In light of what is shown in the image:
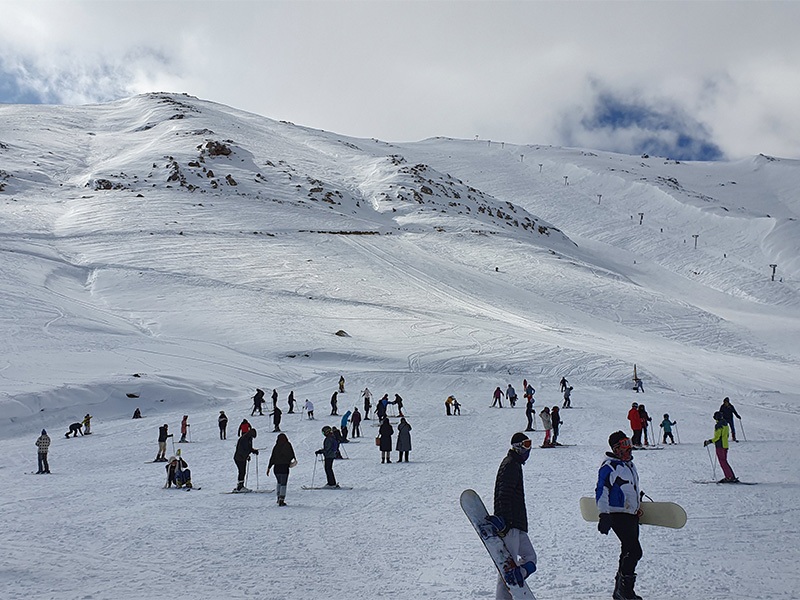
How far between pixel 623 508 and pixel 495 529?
1.30m

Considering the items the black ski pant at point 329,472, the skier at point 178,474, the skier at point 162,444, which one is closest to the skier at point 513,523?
the black ski pant at point 329,472

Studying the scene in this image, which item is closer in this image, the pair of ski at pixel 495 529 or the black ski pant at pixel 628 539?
the pair of ski at pixel 495 529

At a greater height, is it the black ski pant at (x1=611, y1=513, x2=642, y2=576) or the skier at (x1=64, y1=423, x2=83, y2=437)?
the black ski pant at (x1=611, y1=513, x2=642, y2=576)

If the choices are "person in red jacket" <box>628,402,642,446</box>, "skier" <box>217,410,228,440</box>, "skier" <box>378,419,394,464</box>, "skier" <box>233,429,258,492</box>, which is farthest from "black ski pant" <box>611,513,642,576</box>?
"skier" <box>217,410,228,440</box>

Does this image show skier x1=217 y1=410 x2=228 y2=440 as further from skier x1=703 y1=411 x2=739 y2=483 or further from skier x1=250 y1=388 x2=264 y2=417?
skier x1=703 y1=411 x2=739 y2=483

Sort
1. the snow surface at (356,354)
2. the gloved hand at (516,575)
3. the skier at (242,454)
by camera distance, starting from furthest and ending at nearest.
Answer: the skier at (242,454) → the snow surface at (356,354) → the gloved hand at (516,575)

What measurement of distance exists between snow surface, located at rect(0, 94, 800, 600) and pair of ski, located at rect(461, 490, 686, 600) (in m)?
0.90

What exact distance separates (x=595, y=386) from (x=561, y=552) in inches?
1201

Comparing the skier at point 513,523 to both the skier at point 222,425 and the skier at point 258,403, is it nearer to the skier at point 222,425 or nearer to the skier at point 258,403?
the skier at point 222,425

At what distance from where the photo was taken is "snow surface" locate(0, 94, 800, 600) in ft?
28.5

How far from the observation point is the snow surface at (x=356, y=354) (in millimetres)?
8688

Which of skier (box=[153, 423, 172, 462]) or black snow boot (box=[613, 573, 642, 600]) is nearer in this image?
black snow boot (box=[613, 573, 642, 600])

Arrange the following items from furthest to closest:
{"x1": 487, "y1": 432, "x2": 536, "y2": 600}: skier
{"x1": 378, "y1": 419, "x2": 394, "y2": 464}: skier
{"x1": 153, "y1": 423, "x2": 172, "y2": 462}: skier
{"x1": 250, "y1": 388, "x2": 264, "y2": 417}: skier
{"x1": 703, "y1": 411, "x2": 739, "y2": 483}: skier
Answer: {"x1": 250, "y1": 388, "x2": 264, "y2": 417}: skier < {"x1": 153, "y1": 423, "x2": 172, "y2": 462}: skier < {"x1": 378, "y1": 419, "x2": 394, "y2": 464}: skier < {"x1": 703, "y1": 411, "x2": 739, "y2": 483}: skier < {"x1": 487, "y1": 432, "x2": 536, "y2": 600}: skier

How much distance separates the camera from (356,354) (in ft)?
141
